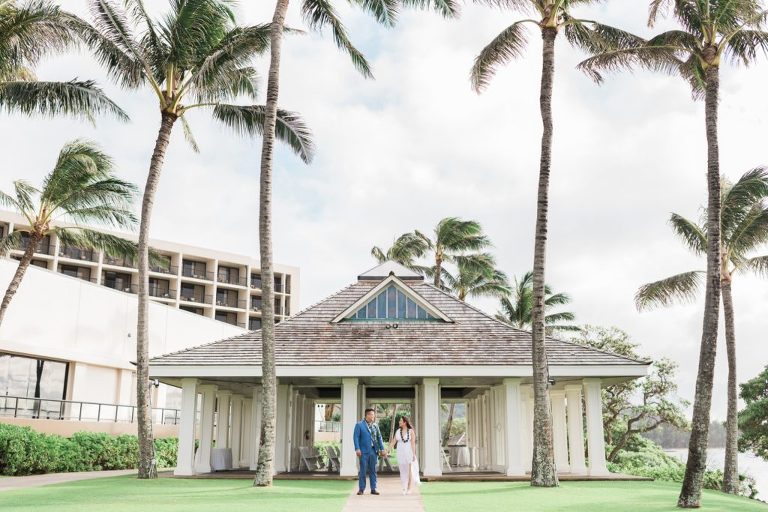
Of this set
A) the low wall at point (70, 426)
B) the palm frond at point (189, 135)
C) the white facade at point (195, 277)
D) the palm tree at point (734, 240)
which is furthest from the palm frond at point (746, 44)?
the white facade at point (195, 277)

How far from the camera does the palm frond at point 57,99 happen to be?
17703 mm

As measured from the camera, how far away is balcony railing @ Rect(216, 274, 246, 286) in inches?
2608

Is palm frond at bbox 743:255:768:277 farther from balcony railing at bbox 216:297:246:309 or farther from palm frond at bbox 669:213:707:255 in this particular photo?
balcony railing at bbox 216:297:246:309

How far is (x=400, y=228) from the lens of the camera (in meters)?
41.4

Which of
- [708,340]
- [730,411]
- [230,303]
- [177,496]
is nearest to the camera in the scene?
[177,496]

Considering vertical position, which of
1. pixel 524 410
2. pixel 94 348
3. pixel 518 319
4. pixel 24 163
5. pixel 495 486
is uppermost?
pixel 24 163

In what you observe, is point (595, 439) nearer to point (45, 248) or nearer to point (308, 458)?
point (308, 458)

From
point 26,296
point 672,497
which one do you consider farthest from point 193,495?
point 26,296

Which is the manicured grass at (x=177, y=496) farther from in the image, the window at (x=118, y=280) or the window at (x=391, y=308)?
the window at (x=118, y=280)

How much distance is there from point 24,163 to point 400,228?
20.4 metres

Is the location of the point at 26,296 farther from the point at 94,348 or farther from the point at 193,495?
the point at 193,495

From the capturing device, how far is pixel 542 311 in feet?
52.0

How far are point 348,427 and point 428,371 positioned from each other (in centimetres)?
256

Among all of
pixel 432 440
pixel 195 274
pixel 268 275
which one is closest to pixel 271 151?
pixel 268 275
